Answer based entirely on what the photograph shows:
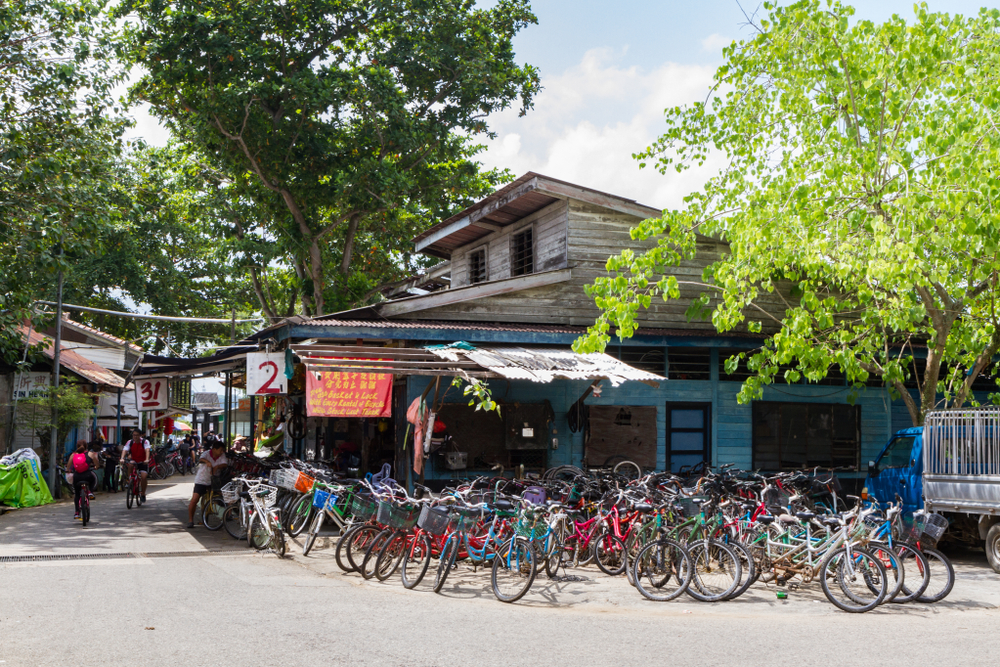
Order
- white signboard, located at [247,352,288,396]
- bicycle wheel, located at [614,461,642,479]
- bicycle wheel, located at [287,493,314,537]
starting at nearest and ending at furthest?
bicycle wheel, located at [287,493,314,537], bicycle wheel, located at [614,461,642,479], white signboard, located at [247,352,288,396]

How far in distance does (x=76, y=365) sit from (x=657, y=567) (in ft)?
80.6

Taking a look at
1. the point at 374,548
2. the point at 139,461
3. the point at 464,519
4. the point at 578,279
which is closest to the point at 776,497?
the point at 464,519

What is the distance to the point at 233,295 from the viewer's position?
4159cm

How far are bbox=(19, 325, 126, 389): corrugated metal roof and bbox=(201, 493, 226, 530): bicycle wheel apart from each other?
984cm

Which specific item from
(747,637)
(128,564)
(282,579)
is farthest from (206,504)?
(747,637)

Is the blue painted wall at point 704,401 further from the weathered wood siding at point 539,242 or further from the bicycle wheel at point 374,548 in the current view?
the bicycle wheel at point 374,548

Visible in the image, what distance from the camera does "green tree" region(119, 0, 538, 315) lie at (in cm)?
2664

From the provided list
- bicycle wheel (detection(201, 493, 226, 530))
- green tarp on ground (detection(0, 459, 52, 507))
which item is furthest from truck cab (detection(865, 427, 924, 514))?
green tarp on ground (detection(0, 459, 52, 507))

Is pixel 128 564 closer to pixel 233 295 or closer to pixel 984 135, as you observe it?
pixel 984 135

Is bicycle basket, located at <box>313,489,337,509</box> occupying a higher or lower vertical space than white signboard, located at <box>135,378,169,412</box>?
lower

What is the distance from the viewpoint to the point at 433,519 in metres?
10.2

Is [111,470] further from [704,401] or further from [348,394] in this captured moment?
[704,401]

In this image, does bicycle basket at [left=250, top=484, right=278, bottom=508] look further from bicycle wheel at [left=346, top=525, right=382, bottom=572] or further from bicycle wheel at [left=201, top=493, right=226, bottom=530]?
bicycle wheel at [left=201, top=493, right=226, bottom=530]

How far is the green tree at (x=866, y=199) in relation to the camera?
39.6 feet
